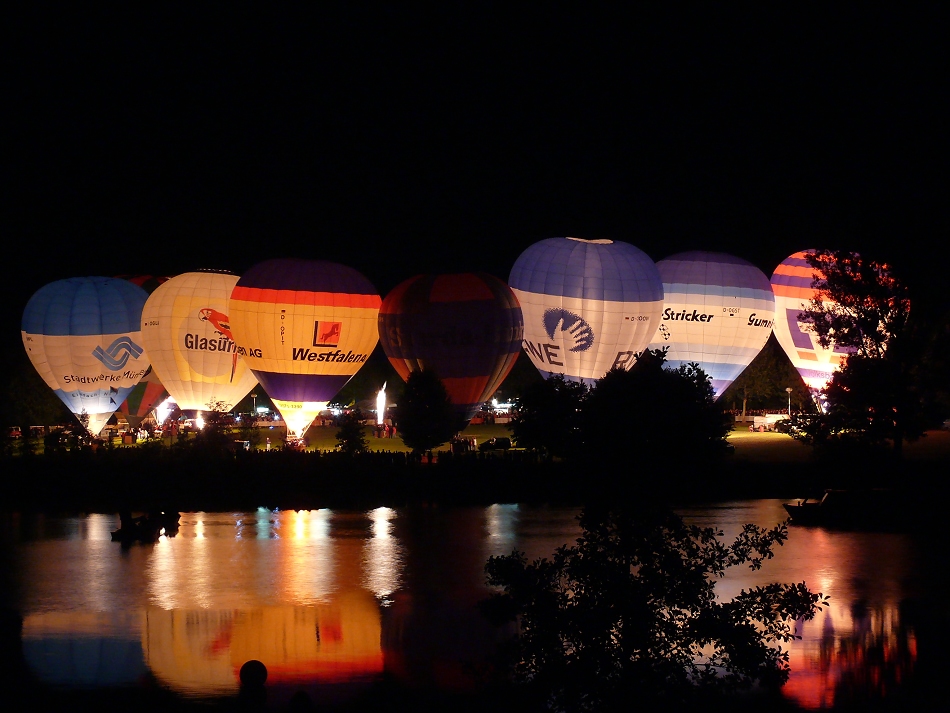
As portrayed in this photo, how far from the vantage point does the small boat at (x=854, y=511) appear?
76.2 feet

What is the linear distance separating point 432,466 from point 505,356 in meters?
A: 8.15

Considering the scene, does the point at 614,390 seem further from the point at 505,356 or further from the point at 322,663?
the point at 505,356

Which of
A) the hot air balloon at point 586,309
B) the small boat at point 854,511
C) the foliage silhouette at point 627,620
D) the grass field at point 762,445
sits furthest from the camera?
the hot air balloon at point 586,309

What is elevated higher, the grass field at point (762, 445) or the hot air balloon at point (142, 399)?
the hot air balloon at point (142, 399)

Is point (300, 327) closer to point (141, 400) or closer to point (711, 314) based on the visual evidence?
point (711, 314)

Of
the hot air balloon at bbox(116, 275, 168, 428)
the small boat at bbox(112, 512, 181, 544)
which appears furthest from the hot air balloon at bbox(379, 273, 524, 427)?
the hot air balloon at bbox(116, 275, 168, 428)

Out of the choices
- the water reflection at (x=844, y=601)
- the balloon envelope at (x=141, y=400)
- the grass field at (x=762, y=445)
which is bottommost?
the water reflection at (x=844, y=601)

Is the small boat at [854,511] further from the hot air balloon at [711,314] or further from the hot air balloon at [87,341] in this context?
the hot air balloon at [87,341]

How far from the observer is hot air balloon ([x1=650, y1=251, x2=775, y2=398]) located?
129 feet

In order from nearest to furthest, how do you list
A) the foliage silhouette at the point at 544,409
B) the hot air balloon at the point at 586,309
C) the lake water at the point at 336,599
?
the lake water at the point at 336,599 → the foliage silhouette at the point at 544,409 → the hot air balloon at the point at 586,309

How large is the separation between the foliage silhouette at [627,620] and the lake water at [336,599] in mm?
882

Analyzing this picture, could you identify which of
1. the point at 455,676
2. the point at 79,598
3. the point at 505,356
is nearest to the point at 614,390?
the point at 455,676

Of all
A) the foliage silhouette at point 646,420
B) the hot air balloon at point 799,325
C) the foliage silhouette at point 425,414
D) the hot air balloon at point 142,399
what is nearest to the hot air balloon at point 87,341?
the hot air balloon at point 142,399

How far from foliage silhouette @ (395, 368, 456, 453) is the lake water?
25.9ft
